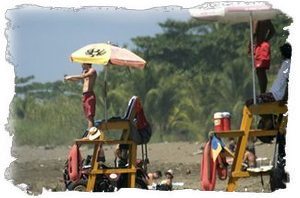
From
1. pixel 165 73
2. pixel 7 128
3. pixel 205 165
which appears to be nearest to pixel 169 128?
pixel 165 73

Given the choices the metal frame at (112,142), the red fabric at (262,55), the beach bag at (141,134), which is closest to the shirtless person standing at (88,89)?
the metal frame at (112,142)

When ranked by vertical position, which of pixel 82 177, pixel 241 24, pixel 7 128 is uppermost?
pixel 241 24

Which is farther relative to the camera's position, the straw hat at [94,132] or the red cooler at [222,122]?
the straw hat at [94,132]

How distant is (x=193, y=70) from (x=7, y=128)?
1.40 meters

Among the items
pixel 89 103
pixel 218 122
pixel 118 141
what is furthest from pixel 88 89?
pixel 218 122

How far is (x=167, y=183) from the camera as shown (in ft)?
24.0

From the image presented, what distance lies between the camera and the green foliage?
7.20 m

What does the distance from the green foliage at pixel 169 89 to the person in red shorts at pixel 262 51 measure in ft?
0.87

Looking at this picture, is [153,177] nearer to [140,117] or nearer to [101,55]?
[140,117]

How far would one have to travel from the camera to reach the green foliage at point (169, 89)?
7.20 metres

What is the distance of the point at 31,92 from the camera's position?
7105 millimetres

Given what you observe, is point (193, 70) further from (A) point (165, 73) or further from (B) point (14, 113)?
(B) point (14, 113)

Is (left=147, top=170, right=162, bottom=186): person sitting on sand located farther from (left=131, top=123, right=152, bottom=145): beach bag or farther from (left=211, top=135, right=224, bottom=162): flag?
(left=211, top=135, right=224, bottom=162): flag

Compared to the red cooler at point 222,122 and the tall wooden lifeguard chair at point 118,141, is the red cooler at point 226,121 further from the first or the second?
the tall wooden lifeguard chair at point 118,141
